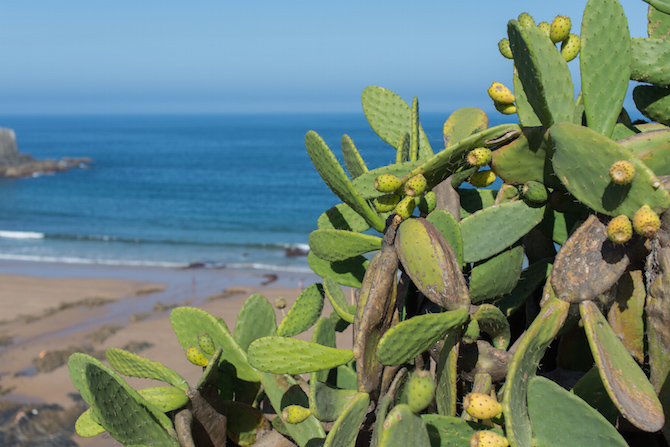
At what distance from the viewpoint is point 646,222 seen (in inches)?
45.3

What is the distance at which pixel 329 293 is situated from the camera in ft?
6.16

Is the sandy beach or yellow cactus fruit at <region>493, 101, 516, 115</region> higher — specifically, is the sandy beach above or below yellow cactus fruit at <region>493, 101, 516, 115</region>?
below

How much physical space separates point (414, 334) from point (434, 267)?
175mm

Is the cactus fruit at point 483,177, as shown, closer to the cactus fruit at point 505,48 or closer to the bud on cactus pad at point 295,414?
the cactus fruit at point 505,48

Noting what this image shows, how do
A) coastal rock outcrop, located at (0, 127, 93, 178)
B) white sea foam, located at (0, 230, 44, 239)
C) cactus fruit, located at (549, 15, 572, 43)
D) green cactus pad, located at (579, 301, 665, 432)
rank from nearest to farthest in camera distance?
green cactus pad, located at (579, 301, 665, 432) → cactus fruit, located at (549, 15, 572, 43) → white sea foam, located at (0, 230, 44, 239) → coastal rock outcrop, located at (0, 127, 93, 178)

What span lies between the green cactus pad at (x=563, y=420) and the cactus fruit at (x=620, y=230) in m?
0.36

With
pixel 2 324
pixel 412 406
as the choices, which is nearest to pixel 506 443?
pixel 412 406

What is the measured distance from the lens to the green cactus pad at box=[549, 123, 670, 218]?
4.03 ft

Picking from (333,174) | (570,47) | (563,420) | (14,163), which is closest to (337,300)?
(333,174)

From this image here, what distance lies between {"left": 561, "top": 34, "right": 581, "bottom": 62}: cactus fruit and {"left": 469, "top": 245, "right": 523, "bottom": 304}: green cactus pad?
570 millimetres

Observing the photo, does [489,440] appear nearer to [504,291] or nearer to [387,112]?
[504,291]

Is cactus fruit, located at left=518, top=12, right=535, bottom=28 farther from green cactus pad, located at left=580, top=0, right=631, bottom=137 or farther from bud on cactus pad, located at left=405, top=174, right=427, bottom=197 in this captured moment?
bud on cactus pad, located at left=405, top=174, right=427, bottom=197

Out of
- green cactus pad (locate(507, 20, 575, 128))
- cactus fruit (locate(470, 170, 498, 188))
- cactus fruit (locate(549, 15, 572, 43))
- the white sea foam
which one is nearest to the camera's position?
green cactus pad (locate(507, 20, 575, 128))

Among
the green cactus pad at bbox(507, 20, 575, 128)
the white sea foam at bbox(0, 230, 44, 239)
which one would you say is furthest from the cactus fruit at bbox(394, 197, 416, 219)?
the white sea foam at bbox(0, 230, 44, 239)
